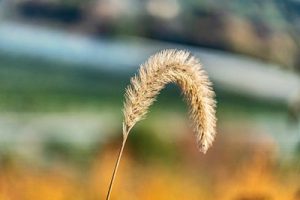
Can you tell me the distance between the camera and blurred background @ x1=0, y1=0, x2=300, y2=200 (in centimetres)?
321

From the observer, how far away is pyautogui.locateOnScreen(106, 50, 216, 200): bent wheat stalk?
3.13 metres

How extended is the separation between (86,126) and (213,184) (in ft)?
2.01

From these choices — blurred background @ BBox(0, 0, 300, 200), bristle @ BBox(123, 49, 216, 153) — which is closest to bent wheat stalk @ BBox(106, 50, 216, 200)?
bristle @ BBox(123, 49, 216, 153)

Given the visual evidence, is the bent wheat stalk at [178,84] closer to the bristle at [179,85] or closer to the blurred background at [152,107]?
the bristle at [179,85]

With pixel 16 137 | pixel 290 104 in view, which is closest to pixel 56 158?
pixel 16 137

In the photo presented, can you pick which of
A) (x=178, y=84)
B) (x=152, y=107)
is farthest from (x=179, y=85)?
(x=152, y=107)

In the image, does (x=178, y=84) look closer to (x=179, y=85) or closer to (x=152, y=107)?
(x=179, y=85)

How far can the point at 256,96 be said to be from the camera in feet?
12.0

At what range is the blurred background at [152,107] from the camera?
10.5 feet

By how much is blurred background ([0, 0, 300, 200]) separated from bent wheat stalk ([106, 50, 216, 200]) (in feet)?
0.37

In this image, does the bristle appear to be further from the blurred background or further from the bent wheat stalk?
the blurred background

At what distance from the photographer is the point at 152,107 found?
3.35 meters

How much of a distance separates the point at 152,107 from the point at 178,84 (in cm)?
14

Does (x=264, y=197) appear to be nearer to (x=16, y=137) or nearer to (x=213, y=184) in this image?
(x=213, y=184)
